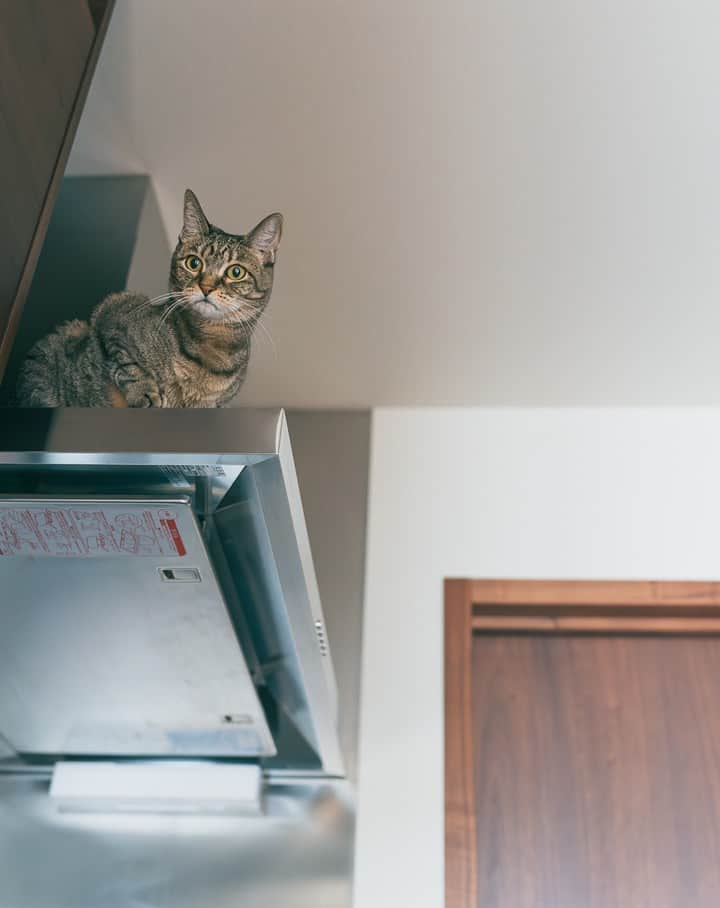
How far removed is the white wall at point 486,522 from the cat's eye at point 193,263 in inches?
36.4

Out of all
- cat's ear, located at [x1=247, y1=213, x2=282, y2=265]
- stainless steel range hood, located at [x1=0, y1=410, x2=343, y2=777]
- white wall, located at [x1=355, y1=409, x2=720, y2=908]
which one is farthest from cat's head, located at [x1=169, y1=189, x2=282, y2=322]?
white wall, located at [x1=355, y1=409, x2=720, y2=908]

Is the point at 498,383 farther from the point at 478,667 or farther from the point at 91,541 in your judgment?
the point at 91,541

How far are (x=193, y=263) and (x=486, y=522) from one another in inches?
39.9

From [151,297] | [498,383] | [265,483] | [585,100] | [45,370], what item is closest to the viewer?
[265,483]

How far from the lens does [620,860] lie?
1.68 m

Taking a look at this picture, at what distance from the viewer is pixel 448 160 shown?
Answer: 1.48m

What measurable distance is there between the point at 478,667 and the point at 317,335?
0.74 m

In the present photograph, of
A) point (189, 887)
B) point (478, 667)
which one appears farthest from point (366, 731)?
point (189, 887)

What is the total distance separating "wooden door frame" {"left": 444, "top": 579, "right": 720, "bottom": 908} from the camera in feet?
5.96

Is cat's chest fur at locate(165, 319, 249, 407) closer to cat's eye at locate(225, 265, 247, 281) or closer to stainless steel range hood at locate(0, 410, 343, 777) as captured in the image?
cat's eye at locate(225, 265, 247, 281)

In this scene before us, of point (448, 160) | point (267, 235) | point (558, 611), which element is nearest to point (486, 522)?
point (558, 611)

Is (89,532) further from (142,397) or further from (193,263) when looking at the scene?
(193,263)

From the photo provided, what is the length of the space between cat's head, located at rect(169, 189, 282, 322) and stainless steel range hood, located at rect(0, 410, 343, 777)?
0.88 ft

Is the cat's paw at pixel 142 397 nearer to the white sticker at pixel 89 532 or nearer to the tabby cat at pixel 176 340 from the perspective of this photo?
the tabby cat at pixel 176 340
